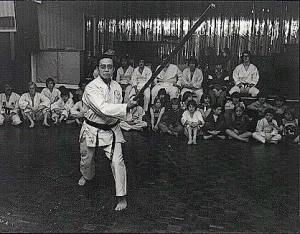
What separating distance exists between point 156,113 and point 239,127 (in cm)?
149

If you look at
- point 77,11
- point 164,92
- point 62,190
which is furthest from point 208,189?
point 77,11

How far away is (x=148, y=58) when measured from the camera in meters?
10.4

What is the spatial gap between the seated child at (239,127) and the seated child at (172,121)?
2.75 feet

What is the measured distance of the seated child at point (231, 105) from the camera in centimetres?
681

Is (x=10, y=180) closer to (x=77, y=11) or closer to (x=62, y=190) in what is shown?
(x=62, y=190)

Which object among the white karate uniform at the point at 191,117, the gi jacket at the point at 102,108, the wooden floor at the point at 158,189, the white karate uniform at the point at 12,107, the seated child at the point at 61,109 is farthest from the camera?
the seated child at the point at 61,109

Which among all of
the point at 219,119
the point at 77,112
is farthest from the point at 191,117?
the point at 77,112

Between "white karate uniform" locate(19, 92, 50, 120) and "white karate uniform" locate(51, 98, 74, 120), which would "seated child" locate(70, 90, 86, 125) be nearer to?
"white karate uniform" locate(51, 98, 74, 120)

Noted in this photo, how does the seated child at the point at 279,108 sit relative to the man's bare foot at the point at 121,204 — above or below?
above

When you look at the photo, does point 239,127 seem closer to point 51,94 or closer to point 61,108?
point 61,108

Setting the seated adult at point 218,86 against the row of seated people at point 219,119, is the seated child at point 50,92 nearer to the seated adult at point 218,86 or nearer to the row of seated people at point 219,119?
the row of seated people at point 219,119

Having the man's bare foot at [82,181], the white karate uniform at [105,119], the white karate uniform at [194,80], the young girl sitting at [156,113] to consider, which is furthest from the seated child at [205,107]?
the white karate uniform at [105,119]

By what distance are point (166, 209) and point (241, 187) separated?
1.03m

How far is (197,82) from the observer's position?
8102mm
